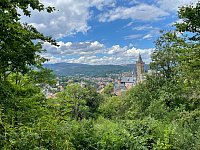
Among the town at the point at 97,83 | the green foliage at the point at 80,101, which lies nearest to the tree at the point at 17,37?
the town at the point at 97,83

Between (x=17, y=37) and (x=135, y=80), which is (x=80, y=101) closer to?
(x=17, y=37)

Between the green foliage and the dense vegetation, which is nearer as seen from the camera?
the dense vegetation

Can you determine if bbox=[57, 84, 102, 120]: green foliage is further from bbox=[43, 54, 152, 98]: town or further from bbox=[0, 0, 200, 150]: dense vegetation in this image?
bbox=[0, 0, 200, 150]: dense vegetation

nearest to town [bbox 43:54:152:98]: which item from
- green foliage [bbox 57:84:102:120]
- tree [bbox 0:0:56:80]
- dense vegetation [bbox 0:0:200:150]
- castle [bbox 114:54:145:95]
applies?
castle [bbox 114:54:145:95]

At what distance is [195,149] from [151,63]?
1419cm

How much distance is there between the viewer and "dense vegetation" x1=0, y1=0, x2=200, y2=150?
5273 millimetres

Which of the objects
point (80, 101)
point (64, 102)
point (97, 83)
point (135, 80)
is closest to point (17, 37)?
point (64, 102)

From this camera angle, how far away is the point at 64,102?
882 inches

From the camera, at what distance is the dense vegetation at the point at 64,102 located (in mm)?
5273

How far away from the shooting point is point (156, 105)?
20375mm

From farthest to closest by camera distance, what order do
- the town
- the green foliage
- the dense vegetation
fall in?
the green foliage < the town < the dense vegetation

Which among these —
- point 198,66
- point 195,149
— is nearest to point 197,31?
point 198,66

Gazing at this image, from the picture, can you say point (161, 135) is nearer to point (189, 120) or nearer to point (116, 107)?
point (189, 120)

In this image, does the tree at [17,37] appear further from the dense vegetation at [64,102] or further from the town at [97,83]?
the town at [97,83]
